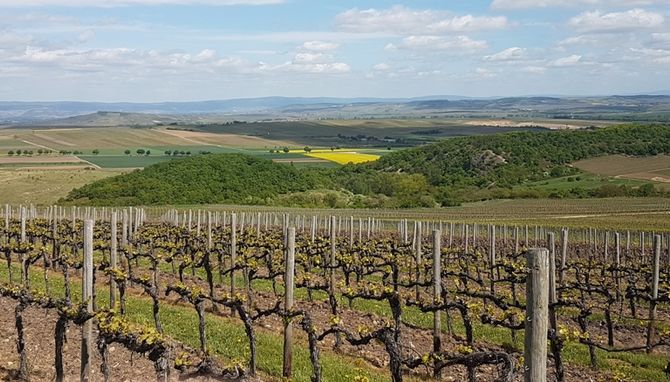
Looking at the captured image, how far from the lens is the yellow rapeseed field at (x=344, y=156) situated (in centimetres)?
11738

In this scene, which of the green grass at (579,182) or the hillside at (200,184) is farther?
the green grass at (579,182)

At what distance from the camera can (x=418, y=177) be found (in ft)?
297

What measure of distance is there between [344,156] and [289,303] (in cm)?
11459

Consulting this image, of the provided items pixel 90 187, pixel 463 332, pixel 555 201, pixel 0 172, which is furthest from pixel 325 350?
pixel 0 172

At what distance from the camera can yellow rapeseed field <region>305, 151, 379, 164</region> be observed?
117 m

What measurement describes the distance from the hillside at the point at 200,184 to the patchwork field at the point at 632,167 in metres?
34.2

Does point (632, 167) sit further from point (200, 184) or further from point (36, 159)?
point (36, 159)

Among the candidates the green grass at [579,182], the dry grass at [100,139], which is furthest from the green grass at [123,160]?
the green grass at [579,182]

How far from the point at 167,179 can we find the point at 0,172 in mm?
28311

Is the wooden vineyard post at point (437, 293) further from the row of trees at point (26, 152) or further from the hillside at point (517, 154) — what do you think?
the row of trees at point (26, 152)

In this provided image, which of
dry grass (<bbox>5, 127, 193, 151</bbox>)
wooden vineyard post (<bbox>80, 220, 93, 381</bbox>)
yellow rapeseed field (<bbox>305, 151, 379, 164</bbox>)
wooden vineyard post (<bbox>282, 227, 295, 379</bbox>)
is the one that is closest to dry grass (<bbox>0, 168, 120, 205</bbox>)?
yellow rapeseed field (<bbox>305, 151, 379, 164</bbox>)

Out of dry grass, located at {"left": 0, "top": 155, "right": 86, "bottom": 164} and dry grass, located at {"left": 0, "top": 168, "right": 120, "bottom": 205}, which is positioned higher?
dry grass, located at {"left": 0, "top": 155, "right": 86, "bottom": 164}

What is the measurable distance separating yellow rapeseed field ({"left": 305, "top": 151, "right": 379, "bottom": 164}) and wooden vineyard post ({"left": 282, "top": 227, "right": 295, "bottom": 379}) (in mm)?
100962

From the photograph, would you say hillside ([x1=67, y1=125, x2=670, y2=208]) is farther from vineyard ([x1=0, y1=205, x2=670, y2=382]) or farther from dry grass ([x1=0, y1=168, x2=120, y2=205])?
vineyard ([x1=0, y1=205, x2=670, y2=382])
